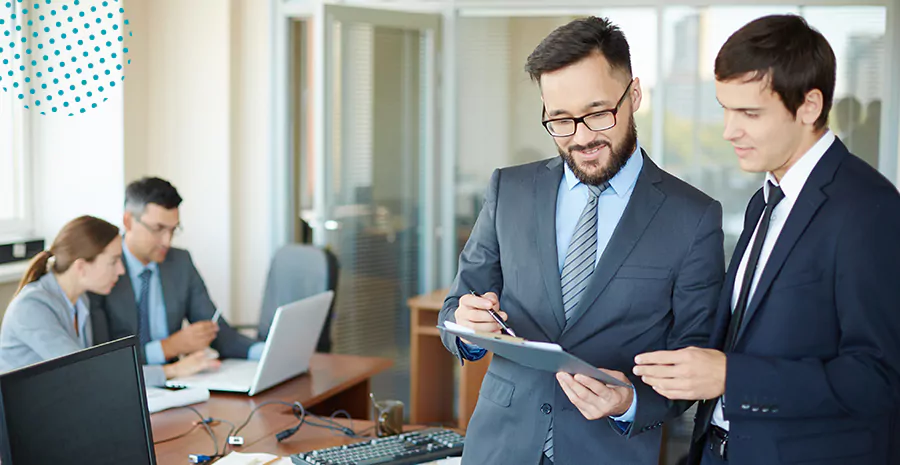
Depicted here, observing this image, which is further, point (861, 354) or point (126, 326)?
point (126, 326)

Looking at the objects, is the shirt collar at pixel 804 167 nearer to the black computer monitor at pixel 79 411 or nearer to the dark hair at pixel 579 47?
the dark hair at pixel 579 47

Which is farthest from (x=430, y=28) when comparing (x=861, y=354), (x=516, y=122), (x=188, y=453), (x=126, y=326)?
(x=861, y=354)

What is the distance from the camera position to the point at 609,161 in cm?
174

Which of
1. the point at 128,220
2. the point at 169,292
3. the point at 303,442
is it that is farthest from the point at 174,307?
the point at 303,442

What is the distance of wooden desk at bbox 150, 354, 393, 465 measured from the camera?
2.44 metres

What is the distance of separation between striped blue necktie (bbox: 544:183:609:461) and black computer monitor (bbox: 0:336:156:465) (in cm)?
83

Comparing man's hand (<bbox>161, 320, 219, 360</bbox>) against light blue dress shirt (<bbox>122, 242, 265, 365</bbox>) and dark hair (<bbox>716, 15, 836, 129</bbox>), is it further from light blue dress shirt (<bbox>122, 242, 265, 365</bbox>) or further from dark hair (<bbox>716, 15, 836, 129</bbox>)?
dark hair (<bbox>716, 15, 836, 129</bbox>)

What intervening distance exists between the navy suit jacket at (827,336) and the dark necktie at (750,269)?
0.10 feet

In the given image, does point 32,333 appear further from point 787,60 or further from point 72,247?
point 787,60

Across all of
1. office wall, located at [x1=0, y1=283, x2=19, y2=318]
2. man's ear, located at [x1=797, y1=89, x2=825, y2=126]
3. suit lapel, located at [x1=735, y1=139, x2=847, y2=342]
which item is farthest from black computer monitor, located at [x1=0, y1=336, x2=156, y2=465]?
office wall, located at [x1=0, y1=283, x2=19, y2=318]

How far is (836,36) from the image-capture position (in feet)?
16.0

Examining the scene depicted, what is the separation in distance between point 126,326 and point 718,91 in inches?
99.0

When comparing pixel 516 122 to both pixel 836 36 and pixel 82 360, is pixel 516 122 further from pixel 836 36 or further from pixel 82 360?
pixel 82 360

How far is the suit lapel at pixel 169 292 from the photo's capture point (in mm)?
3561
